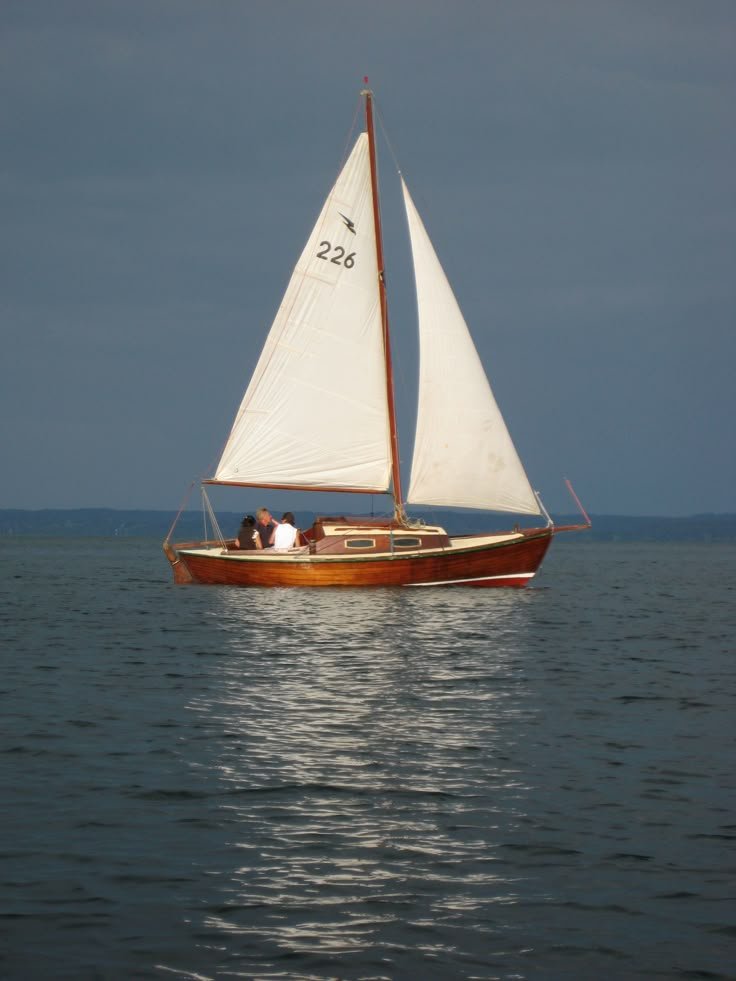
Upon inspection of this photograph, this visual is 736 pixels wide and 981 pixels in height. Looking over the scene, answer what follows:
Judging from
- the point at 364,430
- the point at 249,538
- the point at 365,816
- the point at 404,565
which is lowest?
the point at 365,816

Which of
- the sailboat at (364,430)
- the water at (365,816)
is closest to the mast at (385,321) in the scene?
the sailboat at (364,430)

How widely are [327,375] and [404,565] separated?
23.0 ft

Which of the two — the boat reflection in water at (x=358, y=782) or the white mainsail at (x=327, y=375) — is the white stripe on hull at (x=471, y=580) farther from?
the boat reflection in water at (x=358, y=782)

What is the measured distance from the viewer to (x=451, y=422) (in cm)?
4056

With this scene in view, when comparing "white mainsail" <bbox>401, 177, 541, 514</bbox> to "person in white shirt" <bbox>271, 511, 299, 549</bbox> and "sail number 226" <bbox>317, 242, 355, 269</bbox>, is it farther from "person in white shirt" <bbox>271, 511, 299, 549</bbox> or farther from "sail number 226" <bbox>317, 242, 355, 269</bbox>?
"person in white shirt" <bbox>271, 511, 299, 549</bbox>

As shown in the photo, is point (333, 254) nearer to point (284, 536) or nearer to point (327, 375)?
point (327, 375)

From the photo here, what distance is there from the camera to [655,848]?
36.3 ft

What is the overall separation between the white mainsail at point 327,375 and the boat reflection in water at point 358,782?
48.2 feet

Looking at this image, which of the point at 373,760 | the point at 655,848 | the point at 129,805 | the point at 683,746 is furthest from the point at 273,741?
the point at 655,848

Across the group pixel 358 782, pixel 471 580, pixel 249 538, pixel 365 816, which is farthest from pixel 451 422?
pixel 365 816

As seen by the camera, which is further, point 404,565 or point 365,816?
point 404,565

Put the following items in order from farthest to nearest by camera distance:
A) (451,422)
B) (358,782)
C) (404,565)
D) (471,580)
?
(471,580)
(451,422)
(404,565)
(358,782)

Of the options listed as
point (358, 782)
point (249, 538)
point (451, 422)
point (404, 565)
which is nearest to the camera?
point (358, 782)

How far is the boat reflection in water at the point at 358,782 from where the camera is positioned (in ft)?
30.9
